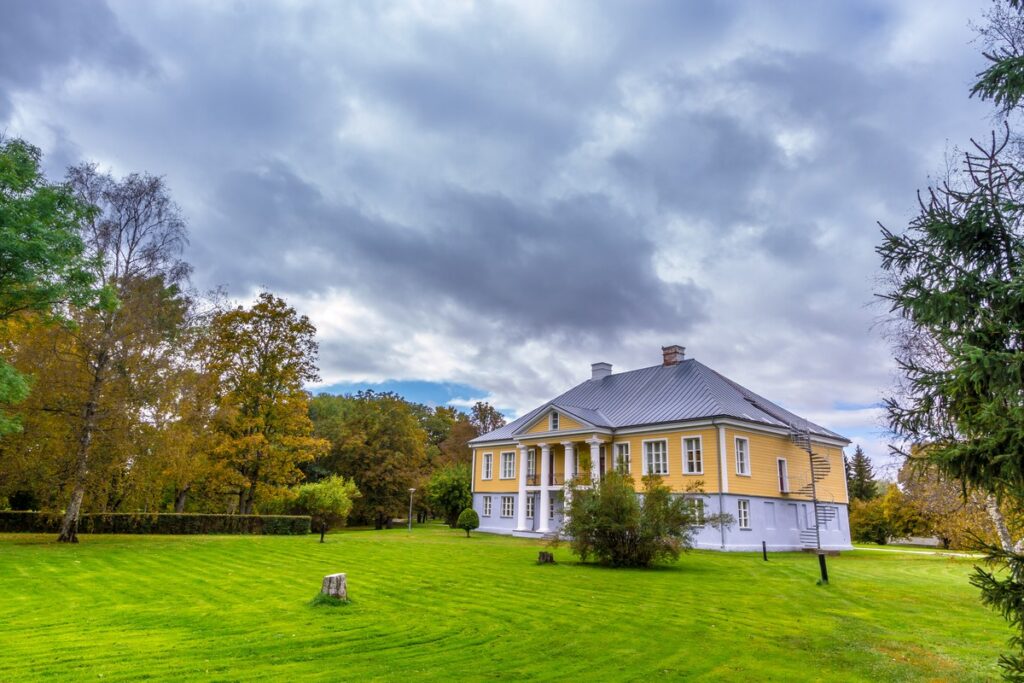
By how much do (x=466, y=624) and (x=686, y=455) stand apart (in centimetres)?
2108

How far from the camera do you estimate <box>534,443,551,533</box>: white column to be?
3272 cm

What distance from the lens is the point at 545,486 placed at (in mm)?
33156

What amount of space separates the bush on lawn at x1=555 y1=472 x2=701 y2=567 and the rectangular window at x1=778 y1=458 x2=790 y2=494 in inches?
505

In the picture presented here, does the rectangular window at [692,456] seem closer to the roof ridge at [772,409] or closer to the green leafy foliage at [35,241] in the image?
the roof ridge at [772,409]

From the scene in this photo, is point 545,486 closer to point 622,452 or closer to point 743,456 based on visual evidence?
point 622,452

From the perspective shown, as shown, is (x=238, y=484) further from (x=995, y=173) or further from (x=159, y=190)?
(x=995, y=173)

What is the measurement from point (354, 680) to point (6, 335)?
64.7ft

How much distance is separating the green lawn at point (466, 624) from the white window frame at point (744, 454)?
10.8 meters

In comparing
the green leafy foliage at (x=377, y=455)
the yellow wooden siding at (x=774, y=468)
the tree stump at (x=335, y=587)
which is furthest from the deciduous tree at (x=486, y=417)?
the tree stump at (x=335, y=587)

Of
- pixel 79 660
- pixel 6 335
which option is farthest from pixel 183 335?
pixel 79 660

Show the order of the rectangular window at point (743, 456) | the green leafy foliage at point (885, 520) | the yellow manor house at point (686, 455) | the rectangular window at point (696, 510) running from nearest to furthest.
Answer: the rectangular window at point (696, 510), the yellow manor house at point (686, 455), the rectangular window at point (743, 456), the green leafy foliage at point (885, 520)

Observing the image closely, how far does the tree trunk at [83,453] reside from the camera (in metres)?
18.7

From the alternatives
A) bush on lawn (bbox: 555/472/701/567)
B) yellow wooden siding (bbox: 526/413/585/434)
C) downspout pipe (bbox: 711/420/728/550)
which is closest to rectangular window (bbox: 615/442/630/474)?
yellow wooden siding (bbox: 526/413/585/434)

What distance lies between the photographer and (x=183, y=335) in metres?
21.3
